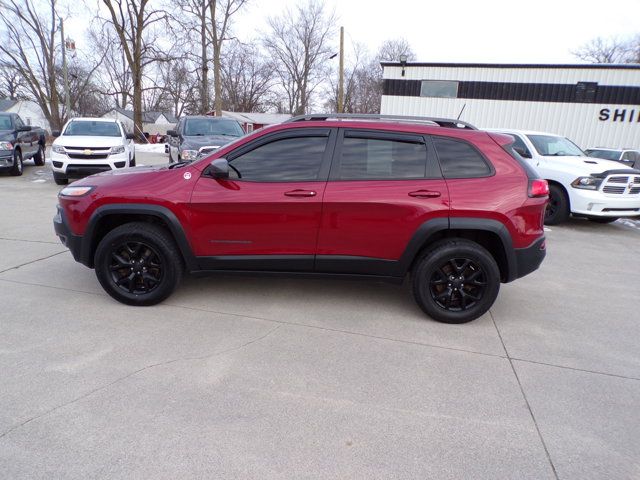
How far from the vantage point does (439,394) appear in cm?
283

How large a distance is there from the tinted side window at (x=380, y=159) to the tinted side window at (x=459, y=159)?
16cm

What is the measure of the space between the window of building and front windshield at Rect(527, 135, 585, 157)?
12174 millimetres

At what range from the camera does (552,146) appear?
9.12 m

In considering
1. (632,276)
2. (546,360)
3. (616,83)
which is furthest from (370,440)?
(616,83)

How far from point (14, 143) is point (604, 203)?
14.5 meters

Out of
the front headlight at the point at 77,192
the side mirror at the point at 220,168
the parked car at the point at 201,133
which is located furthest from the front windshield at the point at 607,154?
the front headlight at the point at 77,192

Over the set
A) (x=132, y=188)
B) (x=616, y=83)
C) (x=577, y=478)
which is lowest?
(x=577, y=478)

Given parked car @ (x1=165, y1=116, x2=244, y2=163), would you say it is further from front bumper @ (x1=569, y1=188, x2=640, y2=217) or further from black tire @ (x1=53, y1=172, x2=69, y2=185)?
front bumper @ (x1=569, y1=188, x2=640, y2=217)

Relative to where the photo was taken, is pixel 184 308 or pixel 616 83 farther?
pixel 616 83

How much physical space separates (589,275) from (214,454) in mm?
5281

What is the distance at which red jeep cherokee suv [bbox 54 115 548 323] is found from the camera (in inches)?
146

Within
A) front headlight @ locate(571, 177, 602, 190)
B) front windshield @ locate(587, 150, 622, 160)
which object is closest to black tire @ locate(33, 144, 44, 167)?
front headlight @ locate(571, 177, 602, 190)

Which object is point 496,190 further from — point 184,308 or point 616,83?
point 616,83

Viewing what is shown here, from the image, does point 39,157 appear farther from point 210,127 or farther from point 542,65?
point 542,65
